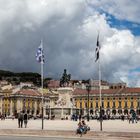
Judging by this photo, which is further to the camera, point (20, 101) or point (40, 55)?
point (20, 101)

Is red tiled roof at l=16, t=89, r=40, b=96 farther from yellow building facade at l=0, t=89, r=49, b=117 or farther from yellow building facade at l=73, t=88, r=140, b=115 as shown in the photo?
yellow building facade at l=73, t=88, r=140, b=115

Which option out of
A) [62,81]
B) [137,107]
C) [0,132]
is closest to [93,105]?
[137,107]

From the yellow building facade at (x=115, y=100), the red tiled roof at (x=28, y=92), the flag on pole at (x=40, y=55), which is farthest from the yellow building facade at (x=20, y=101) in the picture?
the flag on pole at (x=40, y=55)

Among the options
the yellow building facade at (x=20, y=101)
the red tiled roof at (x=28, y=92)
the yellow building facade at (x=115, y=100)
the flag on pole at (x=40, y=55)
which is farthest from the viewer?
the red tiled roof at (x=28, y=92)

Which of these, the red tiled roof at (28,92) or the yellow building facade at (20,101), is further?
the red tiled roof at (28,92)

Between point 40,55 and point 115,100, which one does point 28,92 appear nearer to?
point 115,100

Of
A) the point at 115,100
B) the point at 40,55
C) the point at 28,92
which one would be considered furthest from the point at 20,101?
the point at 40,55

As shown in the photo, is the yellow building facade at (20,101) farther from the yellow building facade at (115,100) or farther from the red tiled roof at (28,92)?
the yellow building facade at (115,100)

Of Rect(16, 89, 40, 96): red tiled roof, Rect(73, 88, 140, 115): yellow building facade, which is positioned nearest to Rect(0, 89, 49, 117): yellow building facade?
Rect(16, 89, 40, 96): red tiled roof

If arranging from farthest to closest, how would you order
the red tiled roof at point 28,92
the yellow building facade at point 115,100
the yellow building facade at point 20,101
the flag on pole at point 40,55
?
the red tiled roof at point 28,92 < the yellow building facade at point 20,101 < the yellow building facade at point 115,100 < the flag on pole at point 40,55

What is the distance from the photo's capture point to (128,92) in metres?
155

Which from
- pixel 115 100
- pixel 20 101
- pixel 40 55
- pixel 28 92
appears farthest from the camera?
pixel 28 92

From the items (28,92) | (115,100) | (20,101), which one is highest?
(28,92)

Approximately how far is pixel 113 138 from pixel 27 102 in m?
132
